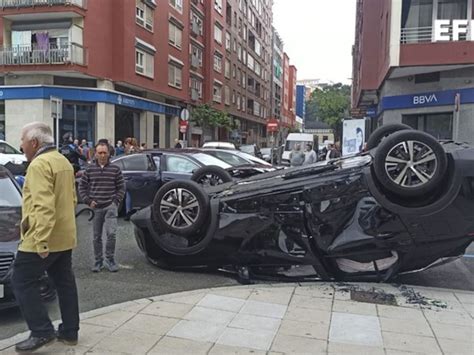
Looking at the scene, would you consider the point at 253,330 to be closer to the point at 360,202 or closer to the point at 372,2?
the point at 360,202

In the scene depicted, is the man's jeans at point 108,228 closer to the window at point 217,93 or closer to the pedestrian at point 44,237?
the pedestrian at point 44,237

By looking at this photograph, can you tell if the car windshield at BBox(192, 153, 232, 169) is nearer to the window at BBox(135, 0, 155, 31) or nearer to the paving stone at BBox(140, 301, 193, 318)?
the paving stone at BBox(140, 301, 193, 318)

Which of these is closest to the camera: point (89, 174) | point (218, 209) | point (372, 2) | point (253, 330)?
point (253, 330)

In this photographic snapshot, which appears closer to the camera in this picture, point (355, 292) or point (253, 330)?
point (253, 330)

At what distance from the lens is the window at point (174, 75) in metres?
36.6

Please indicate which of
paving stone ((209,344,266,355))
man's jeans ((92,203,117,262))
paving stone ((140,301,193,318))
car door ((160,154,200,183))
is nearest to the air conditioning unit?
car door ((160,154,200,183))

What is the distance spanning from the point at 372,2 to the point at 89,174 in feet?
96.5

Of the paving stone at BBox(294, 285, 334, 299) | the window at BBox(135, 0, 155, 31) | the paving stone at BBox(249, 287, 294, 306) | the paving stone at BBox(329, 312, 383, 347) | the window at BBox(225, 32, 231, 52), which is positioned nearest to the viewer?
the paving stone at BBox(329, 312, 383, 347)

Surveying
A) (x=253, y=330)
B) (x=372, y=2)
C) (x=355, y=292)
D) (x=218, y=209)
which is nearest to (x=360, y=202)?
(x=355, y=292)

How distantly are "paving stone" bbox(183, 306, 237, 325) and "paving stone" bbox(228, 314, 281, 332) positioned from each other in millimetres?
71

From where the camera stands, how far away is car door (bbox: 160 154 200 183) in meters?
10.6

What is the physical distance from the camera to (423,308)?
4965 millimetres

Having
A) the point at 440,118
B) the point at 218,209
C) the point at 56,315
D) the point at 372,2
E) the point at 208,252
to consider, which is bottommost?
the point at 56,315

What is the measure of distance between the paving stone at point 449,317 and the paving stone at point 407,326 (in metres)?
0.16
